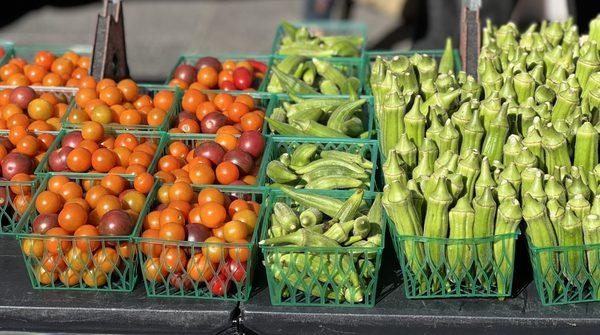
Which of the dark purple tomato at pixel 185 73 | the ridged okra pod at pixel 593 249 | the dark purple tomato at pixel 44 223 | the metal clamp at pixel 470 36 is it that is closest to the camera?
the ridged okra pod at pixel 593 249

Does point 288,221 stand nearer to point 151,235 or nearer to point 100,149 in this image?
point 151,235

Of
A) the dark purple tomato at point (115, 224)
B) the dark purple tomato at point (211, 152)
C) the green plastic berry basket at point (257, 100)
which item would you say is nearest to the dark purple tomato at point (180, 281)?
the dark purple tomato at point (115, 224)

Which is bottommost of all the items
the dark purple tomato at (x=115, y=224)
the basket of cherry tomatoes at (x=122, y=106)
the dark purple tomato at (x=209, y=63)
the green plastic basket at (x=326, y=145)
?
the dark purple tomato at (x=115, y=224)

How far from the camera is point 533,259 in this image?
9.60 ft

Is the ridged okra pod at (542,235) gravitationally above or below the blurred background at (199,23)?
below

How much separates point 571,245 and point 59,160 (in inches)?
80.6

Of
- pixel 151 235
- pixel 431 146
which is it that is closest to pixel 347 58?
pixel 431 146

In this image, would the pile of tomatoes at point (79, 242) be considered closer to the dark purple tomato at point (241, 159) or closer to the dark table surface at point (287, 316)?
the dark table surface at point (287, 316)

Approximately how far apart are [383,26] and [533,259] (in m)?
6.56

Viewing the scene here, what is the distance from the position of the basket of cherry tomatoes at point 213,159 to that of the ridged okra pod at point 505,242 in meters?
0.97

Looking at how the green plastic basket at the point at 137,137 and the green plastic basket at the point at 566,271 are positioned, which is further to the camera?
the green plastic basket at the point at 137,137

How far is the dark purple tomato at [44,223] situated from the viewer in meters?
3.08

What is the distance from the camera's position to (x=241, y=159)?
3.52 m

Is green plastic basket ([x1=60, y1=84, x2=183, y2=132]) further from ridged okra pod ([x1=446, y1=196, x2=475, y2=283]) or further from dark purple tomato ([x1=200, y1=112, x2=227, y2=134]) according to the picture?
ridged okra pod ([x1=446, y1=196, x2=475, y2=283])
